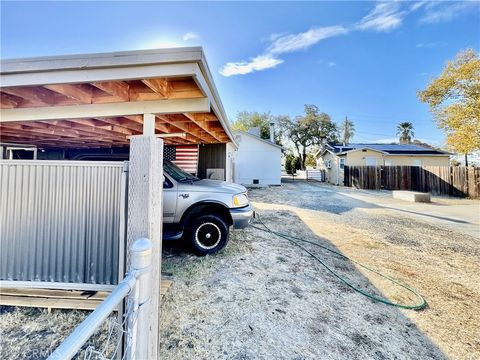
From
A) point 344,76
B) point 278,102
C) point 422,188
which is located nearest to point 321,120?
point 278,102

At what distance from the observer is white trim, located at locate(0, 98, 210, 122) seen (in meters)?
2.63

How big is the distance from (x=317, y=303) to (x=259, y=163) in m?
16.1

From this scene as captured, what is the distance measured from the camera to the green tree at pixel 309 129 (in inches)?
1281

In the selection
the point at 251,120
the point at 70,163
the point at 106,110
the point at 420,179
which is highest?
the point at 251,120

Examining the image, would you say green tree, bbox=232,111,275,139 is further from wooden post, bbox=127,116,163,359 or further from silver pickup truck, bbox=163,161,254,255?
wooden post, bbox=127,116,163,359

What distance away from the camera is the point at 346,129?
104ft

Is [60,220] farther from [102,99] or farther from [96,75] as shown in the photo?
[102,99]

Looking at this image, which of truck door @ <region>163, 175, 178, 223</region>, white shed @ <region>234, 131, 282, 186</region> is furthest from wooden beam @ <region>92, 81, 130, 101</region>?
white shed @ <region>234, 131, 282, 186</region>

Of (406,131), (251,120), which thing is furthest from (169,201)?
(406,131)

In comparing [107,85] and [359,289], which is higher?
[107,85]

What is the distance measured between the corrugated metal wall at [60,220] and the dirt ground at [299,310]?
0.60 meters

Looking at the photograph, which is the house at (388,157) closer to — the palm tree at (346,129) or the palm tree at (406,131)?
the palm tree at (346,129)

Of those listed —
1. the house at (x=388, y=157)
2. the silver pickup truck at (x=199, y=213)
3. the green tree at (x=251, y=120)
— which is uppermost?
the green tree at (x=251, y=120)

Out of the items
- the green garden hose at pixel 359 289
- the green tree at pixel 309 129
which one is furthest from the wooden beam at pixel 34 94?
the green tree at pixel 309 129
